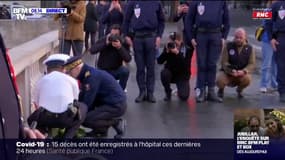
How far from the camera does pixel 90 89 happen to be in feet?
23.9

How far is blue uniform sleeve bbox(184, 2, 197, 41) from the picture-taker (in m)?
10.7

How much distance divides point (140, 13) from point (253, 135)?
20.8ft

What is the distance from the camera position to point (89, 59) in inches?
500

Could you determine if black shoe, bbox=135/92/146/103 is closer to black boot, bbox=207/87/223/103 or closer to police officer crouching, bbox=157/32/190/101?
police officer crouching, bbox=157/32/190/101

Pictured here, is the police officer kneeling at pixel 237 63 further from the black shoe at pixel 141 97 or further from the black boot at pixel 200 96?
the black shoe at pixel 141 97

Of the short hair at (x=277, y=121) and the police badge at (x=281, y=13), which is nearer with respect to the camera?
the short hair at (x=277, y=121)

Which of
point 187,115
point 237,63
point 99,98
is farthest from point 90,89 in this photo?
point 237,63

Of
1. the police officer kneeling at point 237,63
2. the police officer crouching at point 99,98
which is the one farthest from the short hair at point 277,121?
the police officer kneeling at point 237,63

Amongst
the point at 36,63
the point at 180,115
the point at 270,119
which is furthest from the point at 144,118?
the point at 270,119

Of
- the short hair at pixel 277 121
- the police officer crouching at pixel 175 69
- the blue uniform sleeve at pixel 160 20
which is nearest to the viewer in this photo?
the short hair at pixel 277 121

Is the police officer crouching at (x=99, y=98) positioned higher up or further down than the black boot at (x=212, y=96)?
higher up

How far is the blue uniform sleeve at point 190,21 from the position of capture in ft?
35.0

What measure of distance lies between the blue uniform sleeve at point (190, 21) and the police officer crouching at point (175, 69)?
0.96 feet

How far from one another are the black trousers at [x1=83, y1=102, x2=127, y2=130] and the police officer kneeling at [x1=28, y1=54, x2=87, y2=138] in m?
1.10
